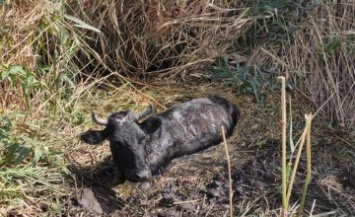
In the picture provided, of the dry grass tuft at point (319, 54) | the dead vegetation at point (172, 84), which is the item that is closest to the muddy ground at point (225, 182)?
the dead vegetation at point (172, 84)

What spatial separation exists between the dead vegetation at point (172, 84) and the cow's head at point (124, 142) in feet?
0.41

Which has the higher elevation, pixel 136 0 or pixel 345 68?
pixel 136 0

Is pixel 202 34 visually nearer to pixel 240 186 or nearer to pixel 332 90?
pixel 332 90

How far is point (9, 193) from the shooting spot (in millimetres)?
3785

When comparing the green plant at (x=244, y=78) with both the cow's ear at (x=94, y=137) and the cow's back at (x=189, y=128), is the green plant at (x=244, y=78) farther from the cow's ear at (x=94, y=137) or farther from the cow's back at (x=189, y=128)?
the cow's ear at (x=94, y=137)

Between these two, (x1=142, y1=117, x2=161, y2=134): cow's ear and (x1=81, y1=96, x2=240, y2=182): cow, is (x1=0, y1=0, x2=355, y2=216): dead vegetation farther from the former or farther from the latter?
(x1=142, y1=117, x2=161, y2=134): cow's ear

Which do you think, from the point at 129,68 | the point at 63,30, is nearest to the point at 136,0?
the point at 129,68

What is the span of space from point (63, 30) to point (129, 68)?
1056mm

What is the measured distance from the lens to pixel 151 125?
4.52 metres

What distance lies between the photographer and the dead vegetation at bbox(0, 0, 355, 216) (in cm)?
402

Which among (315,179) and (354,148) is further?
(354,148)

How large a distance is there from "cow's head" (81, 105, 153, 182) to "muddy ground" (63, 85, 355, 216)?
115 millimetres

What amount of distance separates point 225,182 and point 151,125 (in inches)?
26.8

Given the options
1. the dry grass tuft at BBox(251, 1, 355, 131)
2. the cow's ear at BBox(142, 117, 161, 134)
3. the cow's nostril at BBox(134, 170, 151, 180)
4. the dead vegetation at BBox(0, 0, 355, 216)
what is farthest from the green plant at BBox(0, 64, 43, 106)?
the dry grass tuft at BBox(251, 1, 355, 131)
